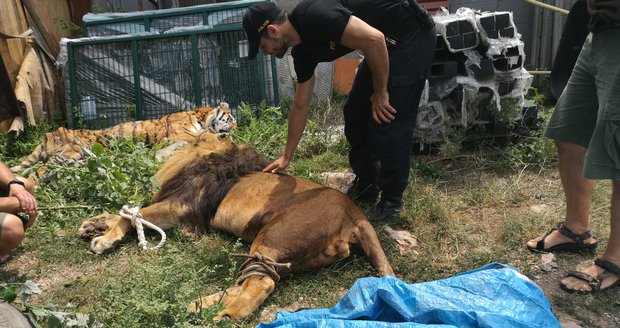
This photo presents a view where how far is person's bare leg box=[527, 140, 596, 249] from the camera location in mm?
3273

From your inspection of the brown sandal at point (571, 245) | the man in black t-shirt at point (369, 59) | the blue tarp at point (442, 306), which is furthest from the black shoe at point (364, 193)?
the blue tarp at point (442, 306)

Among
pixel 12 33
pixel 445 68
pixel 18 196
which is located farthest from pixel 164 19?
pixel 18 196

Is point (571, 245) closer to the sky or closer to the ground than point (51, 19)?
closer to the ground

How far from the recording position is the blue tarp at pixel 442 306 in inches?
89.5

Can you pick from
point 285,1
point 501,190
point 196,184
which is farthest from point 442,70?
point 285,1

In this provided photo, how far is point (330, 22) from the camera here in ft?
10.3

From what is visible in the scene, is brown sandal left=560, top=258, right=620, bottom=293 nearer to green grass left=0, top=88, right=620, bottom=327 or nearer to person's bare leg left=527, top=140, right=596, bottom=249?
green grass left=0, top=88, right=620, bottom=327

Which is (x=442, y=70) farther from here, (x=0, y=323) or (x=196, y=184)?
(x=0, y=323)

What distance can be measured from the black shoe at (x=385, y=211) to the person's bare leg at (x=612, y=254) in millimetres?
1225

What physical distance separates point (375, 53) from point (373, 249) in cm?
120

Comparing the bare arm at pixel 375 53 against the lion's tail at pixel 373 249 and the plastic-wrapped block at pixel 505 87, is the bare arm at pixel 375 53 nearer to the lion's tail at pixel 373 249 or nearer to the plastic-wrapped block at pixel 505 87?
the lion's tail at pixel 373 249

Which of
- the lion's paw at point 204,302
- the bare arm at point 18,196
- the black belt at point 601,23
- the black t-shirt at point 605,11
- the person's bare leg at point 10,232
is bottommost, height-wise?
the lion's paw at point 204,302

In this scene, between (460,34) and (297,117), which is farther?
(460,34)

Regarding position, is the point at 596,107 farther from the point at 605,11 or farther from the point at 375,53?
the point at 375,53
